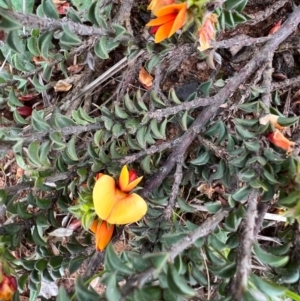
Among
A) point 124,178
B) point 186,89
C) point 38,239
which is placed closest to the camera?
point 124,178

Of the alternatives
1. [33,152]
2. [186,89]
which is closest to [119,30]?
[33,152]

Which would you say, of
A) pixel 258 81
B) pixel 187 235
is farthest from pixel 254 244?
pixel 258 81

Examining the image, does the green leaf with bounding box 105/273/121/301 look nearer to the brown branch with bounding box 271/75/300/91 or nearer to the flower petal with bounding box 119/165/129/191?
the flower petal with bounding box 119/165/129/191

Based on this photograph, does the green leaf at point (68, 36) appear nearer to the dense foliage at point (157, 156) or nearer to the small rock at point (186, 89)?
the dense foliage at point (157, 156)

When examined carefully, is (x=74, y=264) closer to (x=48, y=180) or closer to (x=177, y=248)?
(x=48, y=180)

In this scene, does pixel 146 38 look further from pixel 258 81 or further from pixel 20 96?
pixel 20 96
